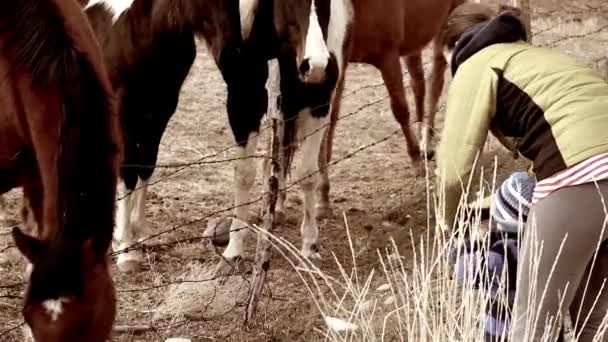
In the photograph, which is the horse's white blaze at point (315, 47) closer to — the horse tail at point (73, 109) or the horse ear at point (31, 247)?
the horse tail at point (73, 109)

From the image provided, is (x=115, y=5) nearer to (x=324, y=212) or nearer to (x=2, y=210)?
(x=2, y=210)

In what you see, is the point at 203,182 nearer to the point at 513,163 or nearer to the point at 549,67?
the point at 513,163

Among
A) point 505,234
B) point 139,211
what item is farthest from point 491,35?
point 139,211

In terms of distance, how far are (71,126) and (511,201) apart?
176 cm

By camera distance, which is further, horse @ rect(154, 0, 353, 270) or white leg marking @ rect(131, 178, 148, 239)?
white leg marking @ rect(131, 178, 148, 239)

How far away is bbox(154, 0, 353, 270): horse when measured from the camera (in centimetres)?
479

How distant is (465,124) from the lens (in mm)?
3125

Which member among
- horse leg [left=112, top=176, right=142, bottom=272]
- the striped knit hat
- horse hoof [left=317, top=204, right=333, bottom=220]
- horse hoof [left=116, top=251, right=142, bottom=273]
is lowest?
horse hoof [left=317, top=204, right=333, bottom=220]

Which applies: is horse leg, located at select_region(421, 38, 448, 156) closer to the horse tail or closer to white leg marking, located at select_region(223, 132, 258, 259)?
white leg marking, located at select_region(223, 132, 258, 259)

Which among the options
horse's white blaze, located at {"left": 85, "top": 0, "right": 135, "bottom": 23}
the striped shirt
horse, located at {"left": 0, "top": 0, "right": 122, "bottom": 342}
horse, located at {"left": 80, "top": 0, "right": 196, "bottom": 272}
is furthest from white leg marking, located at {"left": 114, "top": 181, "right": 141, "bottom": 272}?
the striped shirt

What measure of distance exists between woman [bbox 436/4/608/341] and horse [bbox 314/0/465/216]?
2.85 metres

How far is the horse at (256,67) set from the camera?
479cm

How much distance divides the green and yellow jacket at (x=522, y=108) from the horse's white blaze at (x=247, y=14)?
68.0 inches

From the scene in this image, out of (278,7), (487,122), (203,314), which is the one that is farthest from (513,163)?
(487,122)
